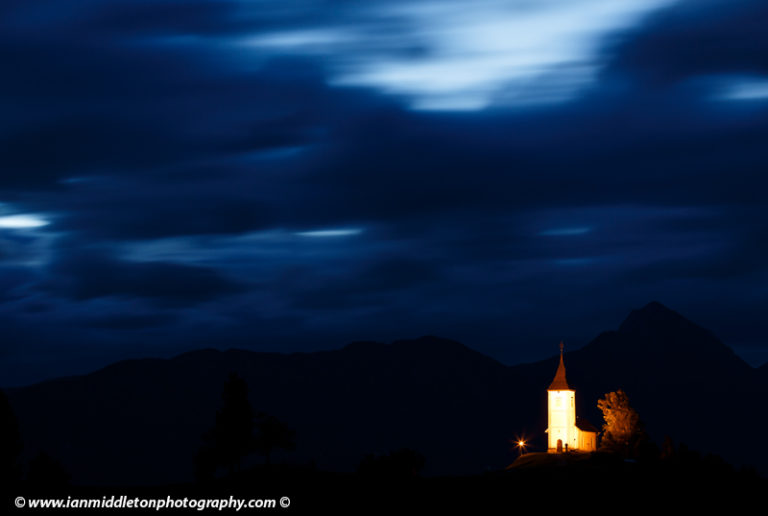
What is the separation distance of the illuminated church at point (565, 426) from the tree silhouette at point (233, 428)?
167 ft

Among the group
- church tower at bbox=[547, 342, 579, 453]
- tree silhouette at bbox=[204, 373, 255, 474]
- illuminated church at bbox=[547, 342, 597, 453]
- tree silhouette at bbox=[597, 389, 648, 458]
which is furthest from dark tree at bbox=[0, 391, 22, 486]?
church tower at bbox=[547, 342, 579, 453]

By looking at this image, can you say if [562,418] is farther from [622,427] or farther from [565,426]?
[622,427]

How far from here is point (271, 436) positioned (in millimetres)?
140750

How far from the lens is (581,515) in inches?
3698

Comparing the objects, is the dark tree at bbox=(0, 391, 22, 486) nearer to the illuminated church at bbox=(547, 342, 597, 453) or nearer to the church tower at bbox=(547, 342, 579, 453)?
the illuminated church at bbox=(547, 342, 597, 453)

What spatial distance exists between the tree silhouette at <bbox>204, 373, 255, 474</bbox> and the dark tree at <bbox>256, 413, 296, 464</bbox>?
1.27 meters

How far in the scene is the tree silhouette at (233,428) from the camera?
140m

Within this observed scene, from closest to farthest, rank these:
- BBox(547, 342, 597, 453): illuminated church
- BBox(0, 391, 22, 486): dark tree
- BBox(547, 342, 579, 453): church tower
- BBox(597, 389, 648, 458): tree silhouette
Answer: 1. BBox(0, 391, 22, 486): dark tree
2. BBox(597, 389, 648, 458): tree silhouette
3. BBox(547, 342, 597, 453): illuminated church
4. BBox(547, 342, 579, 453): church tower

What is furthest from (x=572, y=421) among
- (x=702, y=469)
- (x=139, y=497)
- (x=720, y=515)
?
(x=139, y=497)

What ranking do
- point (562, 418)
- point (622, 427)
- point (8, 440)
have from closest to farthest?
point (8, 440)
point (622, 427)
point (562, 418)

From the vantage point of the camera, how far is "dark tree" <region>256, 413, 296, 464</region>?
141 metres

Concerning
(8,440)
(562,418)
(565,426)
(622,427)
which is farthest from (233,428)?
(562,418)

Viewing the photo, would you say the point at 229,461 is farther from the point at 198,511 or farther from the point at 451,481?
the point at 198,511

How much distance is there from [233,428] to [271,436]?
4.81 metres
